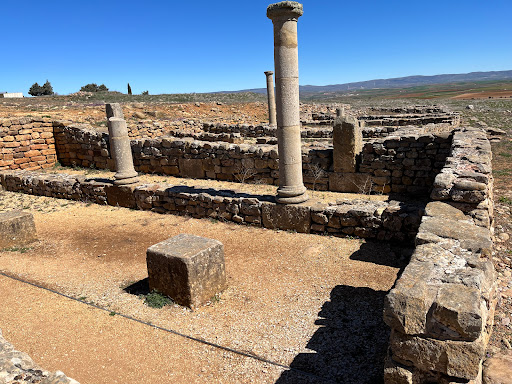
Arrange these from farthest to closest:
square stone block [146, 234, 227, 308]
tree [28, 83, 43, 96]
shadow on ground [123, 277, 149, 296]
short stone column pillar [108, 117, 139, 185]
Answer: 1. tree [28, 83, 43, 96]
2. short stone column pillar [108, 117, 139, 185]
3. shadow on ground [123, 277, 149, 296]
4. square stone block [146, 234, 227, 308]

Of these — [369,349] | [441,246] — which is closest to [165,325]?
[369,349]

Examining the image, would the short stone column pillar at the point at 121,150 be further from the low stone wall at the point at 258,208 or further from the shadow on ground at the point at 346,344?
the shadow on ground at the point at 346,344

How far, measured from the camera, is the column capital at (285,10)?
7.37m

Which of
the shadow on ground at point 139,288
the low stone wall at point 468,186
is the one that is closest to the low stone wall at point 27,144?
the shadow on ground at point 139,288

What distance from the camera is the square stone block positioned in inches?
210

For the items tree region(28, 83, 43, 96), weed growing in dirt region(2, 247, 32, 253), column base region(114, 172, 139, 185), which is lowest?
weed growing in dirt region(2, 247, 32, 253)

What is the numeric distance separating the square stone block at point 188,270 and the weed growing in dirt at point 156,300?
62 mm

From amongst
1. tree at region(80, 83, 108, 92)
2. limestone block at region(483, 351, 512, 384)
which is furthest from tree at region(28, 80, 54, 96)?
limestone block at region(483, 351, 512, 384)

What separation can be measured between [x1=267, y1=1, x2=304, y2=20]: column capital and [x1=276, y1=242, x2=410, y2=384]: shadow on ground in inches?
210

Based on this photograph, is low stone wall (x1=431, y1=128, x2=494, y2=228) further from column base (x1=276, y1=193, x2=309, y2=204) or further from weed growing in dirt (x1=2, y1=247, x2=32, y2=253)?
weed growing in dirt (x1=2, y1=247, x2=32, y2=253)

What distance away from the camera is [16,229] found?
8109mm

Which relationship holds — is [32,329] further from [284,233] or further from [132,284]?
[284,233]

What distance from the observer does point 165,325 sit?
5043 mm

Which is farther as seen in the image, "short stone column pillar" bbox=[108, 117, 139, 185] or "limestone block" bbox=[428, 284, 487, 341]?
"short stone column pillar" bbox=[108, 117, 139, 185]
